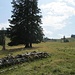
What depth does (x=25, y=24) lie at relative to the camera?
190 feet

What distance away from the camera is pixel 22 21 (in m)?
58.7

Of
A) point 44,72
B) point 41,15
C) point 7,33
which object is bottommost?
point 44,72

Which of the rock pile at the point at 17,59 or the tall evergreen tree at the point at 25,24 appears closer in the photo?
the rock pile at the point at 17,59

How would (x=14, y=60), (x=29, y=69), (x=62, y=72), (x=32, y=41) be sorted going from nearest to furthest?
(x=62, y=72), (x=29, y=69), (x=14, y=60), (x=32, y=41)

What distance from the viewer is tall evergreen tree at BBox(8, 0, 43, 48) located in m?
57.1

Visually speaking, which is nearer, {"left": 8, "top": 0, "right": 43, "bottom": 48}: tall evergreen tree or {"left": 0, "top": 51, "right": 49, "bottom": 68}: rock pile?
{"left": 0, "top": 51, "right": 49, "bottom": 68}: rock pile

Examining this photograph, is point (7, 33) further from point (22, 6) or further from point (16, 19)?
point (22, 6)

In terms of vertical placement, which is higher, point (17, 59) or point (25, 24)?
point (25, 24)

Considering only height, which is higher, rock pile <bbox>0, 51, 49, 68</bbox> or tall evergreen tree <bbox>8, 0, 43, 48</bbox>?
tall evergreen tree <bbox>8, 0, 43, 48</bbox>

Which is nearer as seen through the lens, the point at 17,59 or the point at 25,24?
the point at 17,59

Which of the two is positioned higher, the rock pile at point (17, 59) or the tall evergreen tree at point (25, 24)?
the tall evergreen tree at point (25, 24)

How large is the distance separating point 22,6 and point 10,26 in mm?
6009

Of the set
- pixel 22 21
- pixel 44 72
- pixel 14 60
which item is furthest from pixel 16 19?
pixel 44 72

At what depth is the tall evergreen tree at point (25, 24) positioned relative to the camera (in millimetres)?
57125
